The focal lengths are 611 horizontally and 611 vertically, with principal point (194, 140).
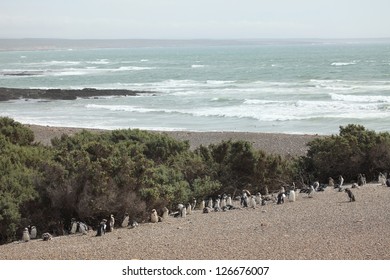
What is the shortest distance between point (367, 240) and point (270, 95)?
4474 cm

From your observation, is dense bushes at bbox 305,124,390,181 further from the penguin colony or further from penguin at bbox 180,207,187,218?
penguin at bbox 180,207,187,218

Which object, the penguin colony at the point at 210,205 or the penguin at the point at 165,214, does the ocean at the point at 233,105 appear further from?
the penguin at the point at 165,214

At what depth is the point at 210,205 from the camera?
17516mm

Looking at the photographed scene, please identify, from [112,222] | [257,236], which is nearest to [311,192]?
[257,236]

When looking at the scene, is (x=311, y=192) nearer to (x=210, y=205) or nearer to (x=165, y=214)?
(x=210, y=205)

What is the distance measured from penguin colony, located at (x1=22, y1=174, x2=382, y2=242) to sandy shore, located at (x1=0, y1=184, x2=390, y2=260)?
0.75ft

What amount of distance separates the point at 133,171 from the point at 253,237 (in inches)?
206

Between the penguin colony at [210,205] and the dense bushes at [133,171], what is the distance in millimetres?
355

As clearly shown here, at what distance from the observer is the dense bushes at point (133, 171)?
15.5m

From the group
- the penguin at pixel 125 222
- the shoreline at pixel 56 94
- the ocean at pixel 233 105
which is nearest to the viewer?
the penguin at pixel 125 222

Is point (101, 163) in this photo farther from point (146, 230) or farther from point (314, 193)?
point (314, 193)

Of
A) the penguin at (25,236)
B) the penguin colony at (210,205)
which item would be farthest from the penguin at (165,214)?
the penguin at (25,236)
